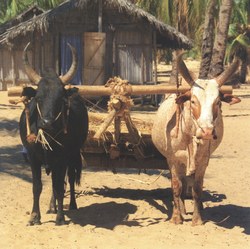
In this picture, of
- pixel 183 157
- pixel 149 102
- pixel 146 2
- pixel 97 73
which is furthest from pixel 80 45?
pixel 183 157

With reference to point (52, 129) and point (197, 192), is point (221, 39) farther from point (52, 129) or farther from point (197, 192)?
point (52, 129)

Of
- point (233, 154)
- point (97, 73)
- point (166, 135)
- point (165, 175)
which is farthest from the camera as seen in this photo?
point (97, 73)

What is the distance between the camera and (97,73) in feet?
57.9

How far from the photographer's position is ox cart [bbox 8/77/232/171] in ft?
22.4

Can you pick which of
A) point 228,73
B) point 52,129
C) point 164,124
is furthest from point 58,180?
point 228,73

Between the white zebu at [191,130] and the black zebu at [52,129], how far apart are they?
115cm

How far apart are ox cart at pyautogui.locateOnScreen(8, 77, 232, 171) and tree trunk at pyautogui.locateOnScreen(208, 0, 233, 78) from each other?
959 cm

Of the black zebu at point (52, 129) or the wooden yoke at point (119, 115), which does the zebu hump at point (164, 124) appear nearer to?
the wooden yoke at point (119, 115)

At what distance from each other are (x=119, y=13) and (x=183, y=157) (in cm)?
1234

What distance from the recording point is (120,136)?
7270 millimetres

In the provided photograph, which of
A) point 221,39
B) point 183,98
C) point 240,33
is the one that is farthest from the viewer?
point 240,33

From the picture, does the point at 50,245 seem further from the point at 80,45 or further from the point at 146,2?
the point at 146,2

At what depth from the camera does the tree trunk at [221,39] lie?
1628 centimetres

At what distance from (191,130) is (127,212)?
167cm
